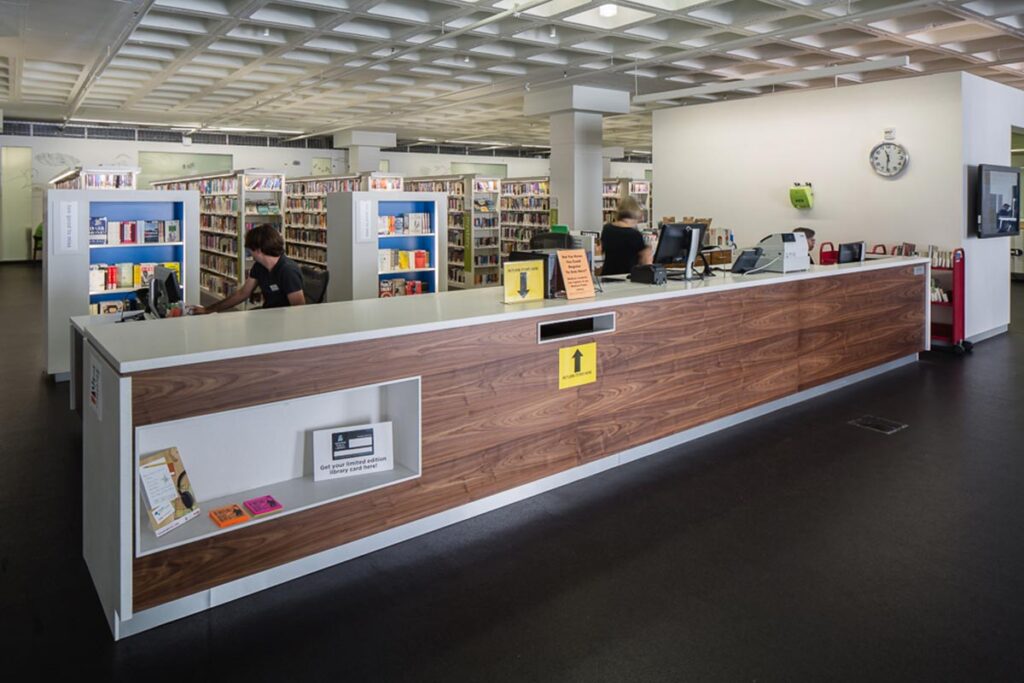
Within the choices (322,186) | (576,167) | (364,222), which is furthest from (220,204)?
(576,167)

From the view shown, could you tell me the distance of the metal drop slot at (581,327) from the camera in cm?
396

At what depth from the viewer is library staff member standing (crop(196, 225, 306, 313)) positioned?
507cm

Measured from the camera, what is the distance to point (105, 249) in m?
7.20

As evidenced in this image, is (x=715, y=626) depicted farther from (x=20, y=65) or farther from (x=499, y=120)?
(x=499, y=120)

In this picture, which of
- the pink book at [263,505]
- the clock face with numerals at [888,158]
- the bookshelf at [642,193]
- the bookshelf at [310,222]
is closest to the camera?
the pink book at [263,505]

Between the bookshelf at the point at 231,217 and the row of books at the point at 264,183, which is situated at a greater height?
the row of books at the point at 264,183

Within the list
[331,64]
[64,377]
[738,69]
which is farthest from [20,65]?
[738,69]

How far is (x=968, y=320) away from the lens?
8312mm

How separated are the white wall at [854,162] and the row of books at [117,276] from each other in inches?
287

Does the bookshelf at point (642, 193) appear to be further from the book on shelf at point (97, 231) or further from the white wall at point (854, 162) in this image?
the book on shelf at point (97, 231)

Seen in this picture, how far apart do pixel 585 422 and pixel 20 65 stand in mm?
10874

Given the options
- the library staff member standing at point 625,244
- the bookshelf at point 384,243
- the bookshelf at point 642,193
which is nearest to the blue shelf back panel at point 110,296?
the bookshelf at point 384,243

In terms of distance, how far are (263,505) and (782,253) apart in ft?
14.2

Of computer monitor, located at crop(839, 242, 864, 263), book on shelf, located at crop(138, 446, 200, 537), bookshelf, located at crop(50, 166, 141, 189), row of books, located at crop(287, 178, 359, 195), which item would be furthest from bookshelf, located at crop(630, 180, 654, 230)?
book on shelf, located at crop(138, 446, 200, 537)
